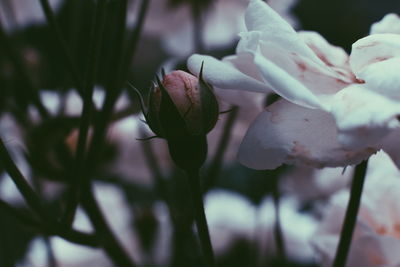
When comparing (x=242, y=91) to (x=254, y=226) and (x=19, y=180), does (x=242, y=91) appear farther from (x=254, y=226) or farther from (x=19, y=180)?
(x=254, y=226)

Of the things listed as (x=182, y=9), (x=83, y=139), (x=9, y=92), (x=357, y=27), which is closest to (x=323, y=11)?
(x=357, y=27)

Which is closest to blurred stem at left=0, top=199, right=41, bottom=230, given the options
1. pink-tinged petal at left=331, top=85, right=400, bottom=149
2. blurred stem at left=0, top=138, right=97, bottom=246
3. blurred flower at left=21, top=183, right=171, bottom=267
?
blurred stem at left=0, top=138, right=97, bottom=246

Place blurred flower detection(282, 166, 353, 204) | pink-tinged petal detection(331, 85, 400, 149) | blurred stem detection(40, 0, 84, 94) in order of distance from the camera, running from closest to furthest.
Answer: pink-tinged petal detection(331, 85, 400, 149)
blurred stem detection(40, 0, 84, 94)
blurred flower detection(282, 166, 353, 204)

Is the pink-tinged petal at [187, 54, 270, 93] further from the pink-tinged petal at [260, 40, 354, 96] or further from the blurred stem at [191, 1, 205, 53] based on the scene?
the blurred stem at [191, 1, 205, 53]

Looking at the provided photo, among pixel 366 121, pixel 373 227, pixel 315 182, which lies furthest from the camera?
pixel 315 182

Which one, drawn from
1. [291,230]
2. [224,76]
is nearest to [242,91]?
[224,76]

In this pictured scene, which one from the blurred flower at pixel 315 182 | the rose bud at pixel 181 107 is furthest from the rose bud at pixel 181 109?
the blurred flower at pixel 315 182

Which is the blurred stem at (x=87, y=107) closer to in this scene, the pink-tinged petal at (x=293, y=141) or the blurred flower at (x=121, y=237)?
the pink-tinged petal at (x=293, y=141)
